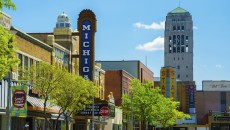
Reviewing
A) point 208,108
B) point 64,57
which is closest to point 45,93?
point 64,57

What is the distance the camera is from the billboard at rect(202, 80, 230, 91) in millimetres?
189250

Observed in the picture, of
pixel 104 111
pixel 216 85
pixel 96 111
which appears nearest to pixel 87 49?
pixel 96 111

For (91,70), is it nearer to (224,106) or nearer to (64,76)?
(64,76)

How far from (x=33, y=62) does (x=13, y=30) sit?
6976 millimetres

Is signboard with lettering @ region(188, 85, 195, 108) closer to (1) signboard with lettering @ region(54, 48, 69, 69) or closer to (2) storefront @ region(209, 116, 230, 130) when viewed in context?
(2) storefront @ region(209, 116, 230, 130)

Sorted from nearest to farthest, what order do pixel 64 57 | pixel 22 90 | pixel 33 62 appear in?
pixel 22 90 < pixel 33 62 < pixel 64 57

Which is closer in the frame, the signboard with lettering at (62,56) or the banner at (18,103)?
the banner at (18,103)

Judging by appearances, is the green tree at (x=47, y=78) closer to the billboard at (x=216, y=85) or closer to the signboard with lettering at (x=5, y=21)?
the signboard with lettering at (x=5, y=21)

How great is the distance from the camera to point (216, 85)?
190 meters

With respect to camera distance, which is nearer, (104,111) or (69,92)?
(69,92)

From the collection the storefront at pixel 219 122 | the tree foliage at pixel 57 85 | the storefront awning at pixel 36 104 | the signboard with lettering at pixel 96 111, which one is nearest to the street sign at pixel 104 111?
the signboard with lettering at pixel 96 111

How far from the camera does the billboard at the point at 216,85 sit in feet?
621

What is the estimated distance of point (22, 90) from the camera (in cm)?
3347

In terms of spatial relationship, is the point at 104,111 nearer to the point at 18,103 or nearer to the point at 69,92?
the point at 69,92
